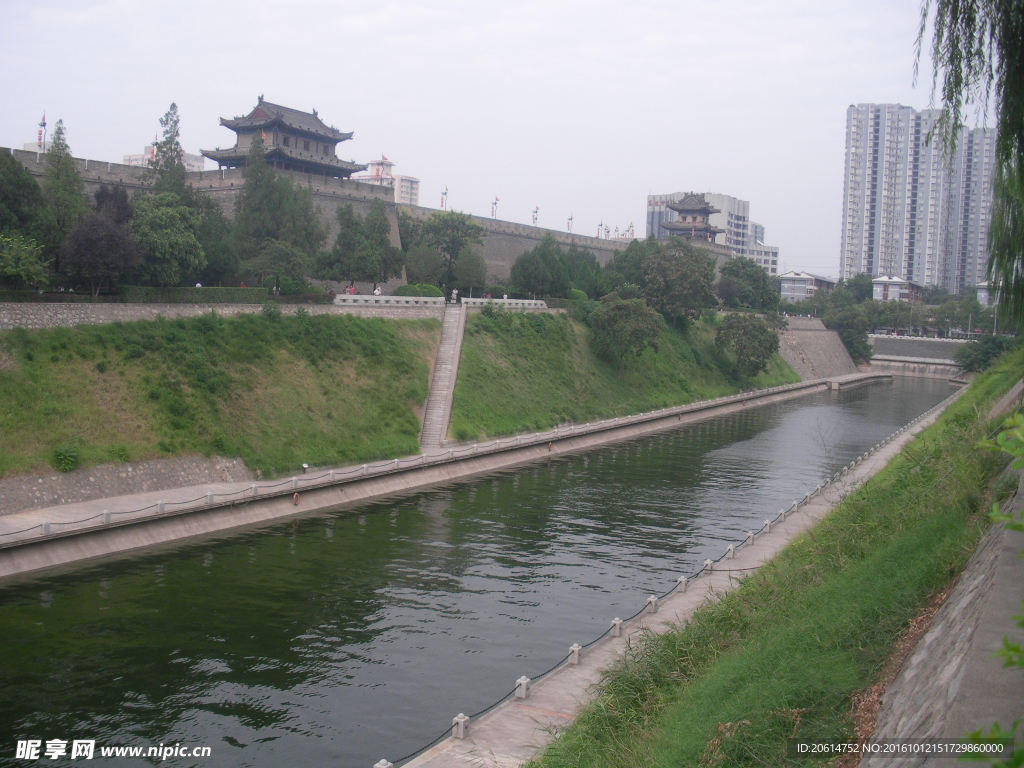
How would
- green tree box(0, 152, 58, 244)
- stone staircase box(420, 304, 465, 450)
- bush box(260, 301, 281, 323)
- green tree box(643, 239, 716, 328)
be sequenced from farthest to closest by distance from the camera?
green tree box(643, 239, 716, 328), stone staircase box(420, 304, 465, 450), bush box(260, 301, 281, 323), green tree box(0, 152, 58, 244)

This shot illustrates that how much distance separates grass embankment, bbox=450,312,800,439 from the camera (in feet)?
118

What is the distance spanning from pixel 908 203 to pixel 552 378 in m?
117

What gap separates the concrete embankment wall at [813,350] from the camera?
72.5 meters

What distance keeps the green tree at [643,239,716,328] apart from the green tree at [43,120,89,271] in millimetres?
37290

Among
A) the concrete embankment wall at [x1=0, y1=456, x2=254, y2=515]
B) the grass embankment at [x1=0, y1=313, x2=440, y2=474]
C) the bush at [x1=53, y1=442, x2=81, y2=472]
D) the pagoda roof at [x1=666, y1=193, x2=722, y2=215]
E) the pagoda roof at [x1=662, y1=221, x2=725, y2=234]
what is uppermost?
the pagoda roof at [x1=666, y1=193, x2=722, y2=215]

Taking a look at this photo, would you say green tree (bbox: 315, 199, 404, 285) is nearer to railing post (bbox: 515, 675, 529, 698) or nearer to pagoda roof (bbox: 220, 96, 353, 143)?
pagoda roof (bbox: 220, 96, 353, 143)

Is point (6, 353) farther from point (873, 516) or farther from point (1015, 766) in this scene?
point (1015, 766)

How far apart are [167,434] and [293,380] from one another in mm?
6267

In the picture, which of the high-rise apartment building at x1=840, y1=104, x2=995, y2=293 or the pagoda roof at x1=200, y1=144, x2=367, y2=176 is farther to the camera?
the high-rise apartment building at x1=840, y1=104, x2=995, y2=293

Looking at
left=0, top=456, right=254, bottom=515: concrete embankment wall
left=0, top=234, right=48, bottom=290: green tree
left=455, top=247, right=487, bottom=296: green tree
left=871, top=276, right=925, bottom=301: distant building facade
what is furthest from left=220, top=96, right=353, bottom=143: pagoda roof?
left=871, top=276, right=925, bottom=301: distant building facade

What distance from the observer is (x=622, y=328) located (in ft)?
151

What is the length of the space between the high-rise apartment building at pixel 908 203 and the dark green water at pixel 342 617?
125123 millimetres

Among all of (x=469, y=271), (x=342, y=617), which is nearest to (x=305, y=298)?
(x=469, y=271)

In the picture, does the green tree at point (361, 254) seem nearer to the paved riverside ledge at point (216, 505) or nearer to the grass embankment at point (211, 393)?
the grass embankment at point (211, 393)
